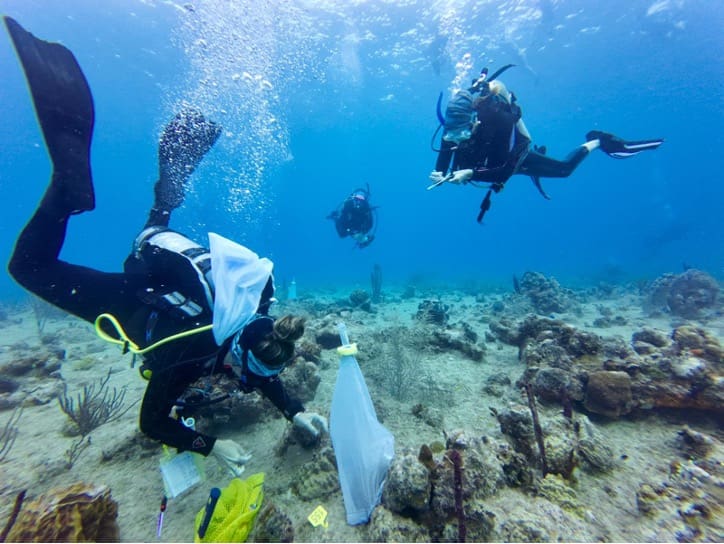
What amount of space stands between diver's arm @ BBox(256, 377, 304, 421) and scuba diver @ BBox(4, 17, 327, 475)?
0.04 feet

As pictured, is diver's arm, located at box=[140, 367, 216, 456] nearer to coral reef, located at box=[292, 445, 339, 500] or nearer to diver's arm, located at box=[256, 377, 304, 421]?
diver's arm, located at box=[256, 377, 304, 421]

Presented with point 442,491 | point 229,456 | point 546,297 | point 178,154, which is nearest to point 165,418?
point 229,456

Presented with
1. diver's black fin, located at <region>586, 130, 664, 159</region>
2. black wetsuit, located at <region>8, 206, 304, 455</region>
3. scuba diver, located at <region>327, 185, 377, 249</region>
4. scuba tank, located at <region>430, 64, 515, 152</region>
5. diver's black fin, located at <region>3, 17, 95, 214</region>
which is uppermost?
scuba diver, located at <region>327, 185, 377, 249</region>

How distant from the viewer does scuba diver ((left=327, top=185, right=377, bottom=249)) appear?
44.0 feet

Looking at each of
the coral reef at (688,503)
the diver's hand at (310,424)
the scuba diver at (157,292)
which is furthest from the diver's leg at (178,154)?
the coral reef at (688,503)

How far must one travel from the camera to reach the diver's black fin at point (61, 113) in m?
2.77

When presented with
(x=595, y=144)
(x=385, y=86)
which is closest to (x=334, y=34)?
(x=385, y=86)

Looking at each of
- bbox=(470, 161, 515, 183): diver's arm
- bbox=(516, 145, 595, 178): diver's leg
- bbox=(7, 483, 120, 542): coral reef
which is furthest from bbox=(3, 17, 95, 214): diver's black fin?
bbox=(516, 145, 595, 178): diver's leg

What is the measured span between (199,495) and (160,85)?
38.4 meters

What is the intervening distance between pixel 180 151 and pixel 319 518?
222 inches

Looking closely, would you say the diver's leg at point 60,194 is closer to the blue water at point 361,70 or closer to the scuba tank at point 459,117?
the scuba tank at point 459,117

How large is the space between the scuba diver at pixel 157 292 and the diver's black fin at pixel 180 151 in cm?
148

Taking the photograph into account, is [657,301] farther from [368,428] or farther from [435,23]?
[435,23]

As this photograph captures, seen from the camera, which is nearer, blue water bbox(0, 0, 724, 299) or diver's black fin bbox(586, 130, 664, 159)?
diver's black fin bbox(586, 130, 664, 159)
